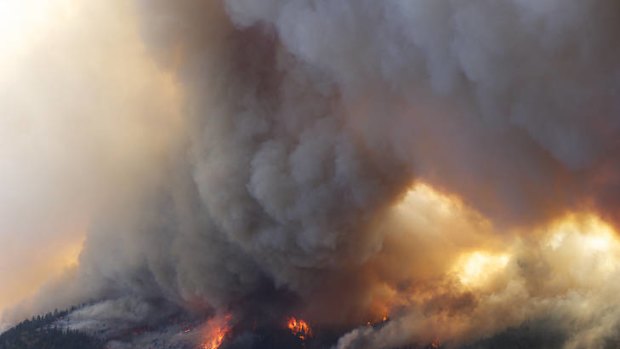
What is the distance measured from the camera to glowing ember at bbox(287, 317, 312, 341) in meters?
117

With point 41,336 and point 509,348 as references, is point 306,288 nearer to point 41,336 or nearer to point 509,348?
point 509,348

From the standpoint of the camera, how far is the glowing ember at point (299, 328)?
11656 centimetres

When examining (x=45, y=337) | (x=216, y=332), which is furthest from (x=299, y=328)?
(x=45, y=337)

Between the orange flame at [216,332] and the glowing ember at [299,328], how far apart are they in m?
10.7

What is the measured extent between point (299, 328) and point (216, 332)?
15686 mm

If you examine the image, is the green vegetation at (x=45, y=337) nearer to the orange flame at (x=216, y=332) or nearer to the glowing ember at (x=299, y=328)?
the orange flame at (x=216, y=332)

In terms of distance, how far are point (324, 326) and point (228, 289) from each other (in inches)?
675

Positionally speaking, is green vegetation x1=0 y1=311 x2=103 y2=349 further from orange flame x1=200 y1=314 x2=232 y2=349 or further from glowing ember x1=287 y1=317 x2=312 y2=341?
glowing ember x1=287 y1=317 x2=312 y2=341

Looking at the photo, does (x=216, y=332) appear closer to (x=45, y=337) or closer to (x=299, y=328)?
(x=299, y=328)

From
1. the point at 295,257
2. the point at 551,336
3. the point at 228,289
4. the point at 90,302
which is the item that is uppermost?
the point at 90,302

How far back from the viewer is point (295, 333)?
11788 centimetres

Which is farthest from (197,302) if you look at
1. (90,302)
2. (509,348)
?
(509,348)

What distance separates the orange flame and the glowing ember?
1073 cm

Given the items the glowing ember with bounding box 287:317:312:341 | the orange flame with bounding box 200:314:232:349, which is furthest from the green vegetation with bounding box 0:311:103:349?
the glowing ember with bounding box 287:317:312:341
